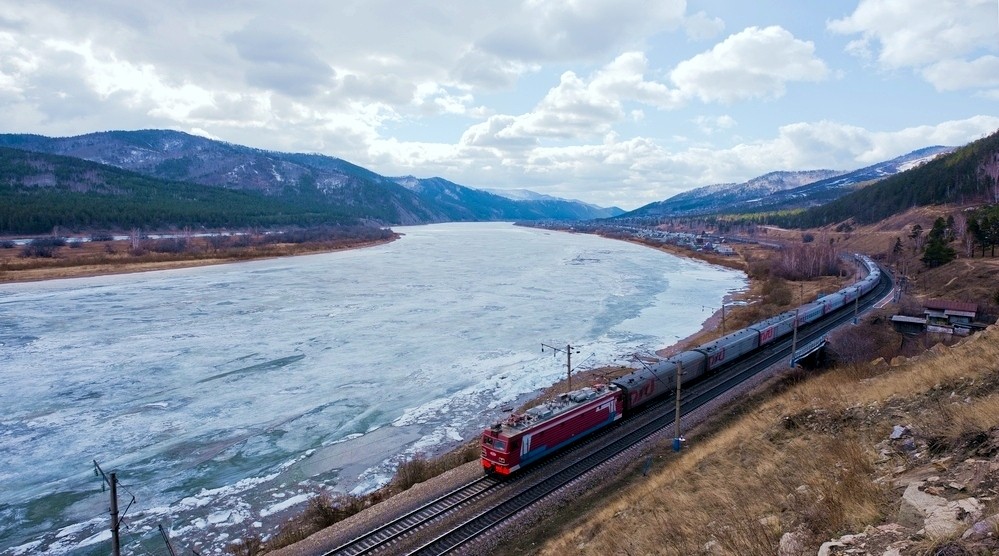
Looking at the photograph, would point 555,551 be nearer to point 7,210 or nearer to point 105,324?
point 105,324

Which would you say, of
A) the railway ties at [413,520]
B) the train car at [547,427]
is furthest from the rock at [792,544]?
the train car at [547,427]

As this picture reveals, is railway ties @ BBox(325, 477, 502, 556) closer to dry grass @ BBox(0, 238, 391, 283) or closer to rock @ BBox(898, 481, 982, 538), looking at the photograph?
rock @ BBox(898, 481, 982, 538)

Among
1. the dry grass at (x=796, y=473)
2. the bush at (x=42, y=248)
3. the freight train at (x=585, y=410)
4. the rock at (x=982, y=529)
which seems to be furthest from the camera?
the bush at (x=42, y=248)

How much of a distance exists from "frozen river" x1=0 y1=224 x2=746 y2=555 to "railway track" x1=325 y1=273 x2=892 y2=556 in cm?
569

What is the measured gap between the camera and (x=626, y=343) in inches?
1795

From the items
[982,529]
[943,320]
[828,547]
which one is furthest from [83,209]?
[982,529]

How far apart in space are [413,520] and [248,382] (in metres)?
22.4

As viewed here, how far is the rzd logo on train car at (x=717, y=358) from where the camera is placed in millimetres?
33281

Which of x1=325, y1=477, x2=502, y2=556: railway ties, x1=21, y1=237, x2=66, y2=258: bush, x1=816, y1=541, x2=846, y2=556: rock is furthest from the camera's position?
x1=21, y1=237, x2=66, y2=258: bush

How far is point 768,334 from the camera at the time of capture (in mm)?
40312

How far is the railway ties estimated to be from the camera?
53.8ft

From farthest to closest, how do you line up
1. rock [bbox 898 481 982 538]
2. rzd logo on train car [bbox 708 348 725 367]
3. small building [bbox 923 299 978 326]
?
small building [bbox 923 299 978 326] < rzd logo on train car [bbox 708 348 725 367] < rock [bbox 898 481 982 538]

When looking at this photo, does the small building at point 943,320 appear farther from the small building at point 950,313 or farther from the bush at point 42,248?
the bush at point 42,248

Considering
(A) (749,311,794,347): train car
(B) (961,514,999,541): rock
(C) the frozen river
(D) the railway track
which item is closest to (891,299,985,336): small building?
(A) (749,311,794,347): train car
